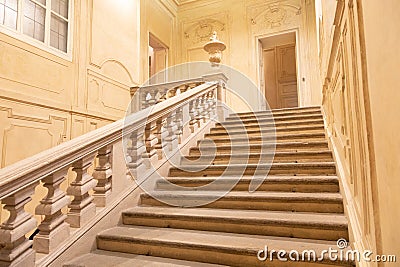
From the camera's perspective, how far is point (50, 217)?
5.76 feet

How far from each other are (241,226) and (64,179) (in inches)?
47.3

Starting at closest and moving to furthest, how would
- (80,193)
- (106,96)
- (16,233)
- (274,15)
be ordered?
(16,233)
(80,193)
(106,96)
(274,15)

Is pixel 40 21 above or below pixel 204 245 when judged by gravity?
above

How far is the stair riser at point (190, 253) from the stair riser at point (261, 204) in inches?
21.9

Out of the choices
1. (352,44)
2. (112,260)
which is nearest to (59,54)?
(112,260)

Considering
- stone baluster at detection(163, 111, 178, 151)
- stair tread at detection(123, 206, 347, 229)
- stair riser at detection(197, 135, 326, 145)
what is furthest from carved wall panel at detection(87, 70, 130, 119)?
stair tread at detection(123, 206, 347, 229)

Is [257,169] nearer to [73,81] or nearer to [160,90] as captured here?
[160,90]

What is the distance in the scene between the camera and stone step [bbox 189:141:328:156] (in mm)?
3049

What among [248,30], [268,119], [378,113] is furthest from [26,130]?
[248,30]

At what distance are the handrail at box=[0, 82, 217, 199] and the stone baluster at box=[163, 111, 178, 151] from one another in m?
0.47

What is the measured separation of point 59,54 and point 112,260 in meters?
3.25

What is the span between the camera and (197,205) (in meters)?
2.37

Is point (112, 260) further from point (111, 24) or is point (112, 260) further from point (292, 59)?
point (292, 59)

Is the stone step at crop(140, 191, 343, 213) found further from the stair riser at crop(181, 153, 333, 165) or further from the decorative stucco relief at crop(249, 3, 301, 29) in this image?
the decorative stucco relief at crop(249, 3, 301, 29)
